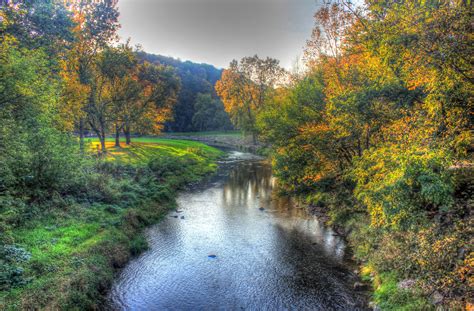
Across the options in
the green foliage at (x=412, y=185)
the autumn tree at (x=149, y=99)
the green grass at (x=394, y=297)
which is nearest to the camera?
the green grass at (x=394, y=297)

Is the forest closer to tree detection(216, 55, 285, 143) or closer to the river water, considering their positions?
the river water

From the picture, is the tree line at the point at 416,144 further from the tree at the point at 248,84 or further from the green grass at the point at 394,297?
the tree at the point at 248,84

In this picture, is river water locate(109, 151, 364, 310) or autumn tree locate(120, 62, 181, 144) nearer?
river water locate(109, 151, 364, 310)

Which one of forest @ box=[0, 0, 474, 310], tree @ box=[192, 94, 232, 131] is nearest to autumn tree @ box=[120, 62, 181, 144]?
forest @ box=[0, 0, 474, 310]

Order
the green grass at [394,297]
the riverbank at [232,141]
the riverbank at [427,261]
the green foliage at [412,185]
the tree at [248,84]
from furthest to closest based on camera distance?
the riverbank at [232,141]
the tree at [248,84]
the green foliage at [412,185]
the green grass at [394,297]
the riverbank at [427,261]

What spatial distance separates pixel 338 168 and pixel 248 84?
175 feet

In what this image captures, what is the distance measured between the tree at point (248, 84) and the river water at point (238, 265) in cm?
5000

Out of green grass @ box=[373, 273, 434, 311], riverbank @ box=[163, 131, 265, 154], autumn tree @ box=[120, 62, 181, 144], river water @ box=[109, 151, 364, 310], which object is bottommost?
river water @ box=[109, 151, 364, 310]

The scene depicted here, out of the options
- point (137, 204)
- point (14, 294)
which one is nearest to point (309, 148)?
point (137, 204)

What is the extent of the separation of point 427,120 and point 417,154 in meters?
1.66

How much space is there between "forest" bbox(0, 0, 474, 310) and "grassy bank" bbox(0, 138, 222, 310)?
2.7 inches

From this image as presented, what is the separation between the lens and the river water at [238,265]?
43.0 feet

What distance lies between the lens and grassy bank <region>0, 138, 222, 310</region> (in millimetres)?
10766

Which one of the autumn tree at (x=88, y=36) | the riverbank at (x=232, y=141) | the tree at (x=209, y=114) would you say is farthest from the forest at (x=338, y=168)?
the tree at (x=209, y=114)
